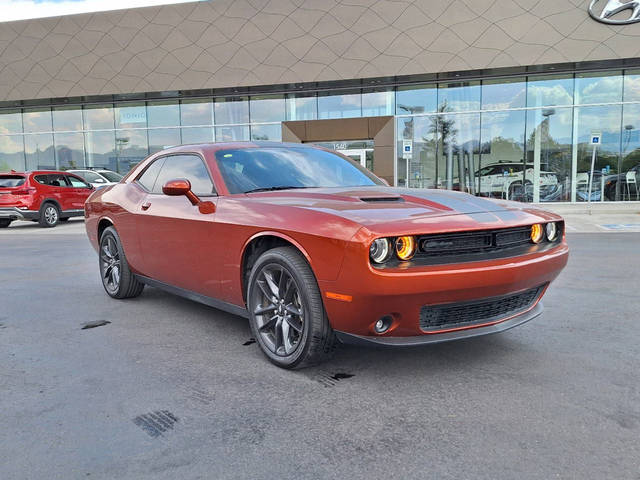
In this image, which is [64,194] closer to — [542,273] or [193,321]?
[193,321]

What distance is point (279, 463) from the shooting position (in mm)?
2104

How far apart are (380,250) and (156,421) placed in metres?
1.42

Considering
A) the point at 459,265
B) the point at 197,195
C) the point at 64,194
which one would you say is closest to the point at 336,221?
the point at 459,265

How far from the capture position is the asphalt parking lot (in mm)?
2104

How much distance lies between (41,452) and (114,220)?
10.3 ft

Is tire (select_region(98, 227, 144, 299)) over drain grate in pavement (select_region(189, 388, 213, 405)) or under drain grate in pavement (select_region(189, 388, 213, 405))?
over

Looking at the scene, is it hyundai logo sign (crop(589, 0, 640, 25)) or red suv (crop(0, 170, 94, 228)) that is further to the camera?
hyundai logo sign (crop(589, 0, 640, 25))

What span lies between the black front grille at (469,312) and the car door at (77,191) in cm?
1548

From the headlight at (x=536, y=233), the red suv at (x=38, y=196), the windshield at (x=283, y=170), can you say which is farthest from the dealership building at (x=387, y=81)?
the headlight at (x=536, y=233)

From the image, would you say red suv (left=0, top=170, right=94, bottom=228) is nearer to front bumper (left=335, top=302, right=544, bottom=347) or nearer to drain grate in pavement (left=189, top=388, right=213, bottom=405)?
drain grate in pavement (left=189, top=388, right=213, bottom=405)

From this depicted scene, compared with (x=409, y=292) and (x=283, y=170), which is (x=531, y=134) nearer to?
(x=283, y=170)

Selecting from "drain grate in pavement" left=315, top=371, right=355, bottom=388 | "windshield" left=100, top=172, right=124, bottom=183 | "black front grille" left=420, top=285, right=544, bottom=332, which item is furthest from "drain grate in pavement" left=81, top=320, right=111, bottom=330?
"windshield" left=100, top=172, right=124, bottom=183

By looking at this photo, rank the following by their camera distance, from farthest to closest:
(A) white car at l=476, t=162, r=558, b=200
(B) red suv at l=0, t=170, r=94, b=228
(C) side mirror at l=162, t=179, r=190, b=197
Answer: (A) white car at l=476, t=162, r=558, b=200, (B) red suv at l=0, t=170, r=94, b=228, (C) side mirror at l=162, t=179, r=190, b=197

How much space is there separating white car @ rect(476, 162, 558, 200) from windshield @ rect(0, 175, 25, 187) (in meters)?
15.6
